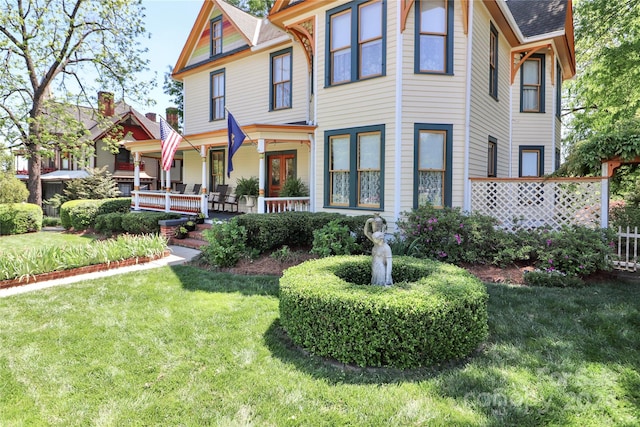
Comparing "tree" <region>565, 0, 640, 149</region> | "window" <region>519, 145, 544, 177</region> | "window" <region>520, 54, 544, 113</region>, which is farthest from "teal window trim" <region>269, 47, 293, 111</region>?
"tree" <region>565, 0, 640, 149</region>

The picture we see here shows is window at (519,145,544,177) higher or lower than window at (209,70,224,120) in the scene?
lower

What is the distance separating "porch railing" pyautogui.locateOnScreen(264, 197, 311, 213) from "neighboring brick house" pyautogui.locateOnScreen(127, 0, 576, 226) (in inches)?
17.7

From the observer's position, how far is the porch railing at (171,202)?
1234cm

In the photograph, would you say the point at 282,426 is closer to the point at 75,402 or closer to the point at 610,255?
the point at 75,402

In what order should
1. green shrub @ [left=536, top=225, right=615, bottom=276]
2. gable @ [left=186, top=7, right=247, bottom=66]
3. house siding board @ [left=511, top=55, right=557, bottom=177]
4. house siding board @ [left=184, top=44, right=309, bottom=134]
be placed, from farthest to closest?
gable @ [left=186, top=7, right=247, bottom=66] → house siding board @ [left=511, top=55, right=557, bottom=177] → house siding board @ [left=184, top=44, right=309, bottom=134] → green shrub @ [left=536, top=225, right=615, bottom=276]

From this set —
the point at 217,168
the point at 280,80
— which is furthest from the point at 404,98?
the point at 217,168

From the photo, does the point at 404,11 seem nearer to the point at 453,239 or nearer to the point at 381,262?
the point at 453,239

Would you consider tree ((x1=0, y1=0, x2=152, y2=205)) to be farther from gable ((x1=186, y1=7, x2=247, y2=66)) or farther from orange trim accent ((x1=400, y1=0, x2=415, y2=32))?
orange trim accent ((x1=400, y1=0, x2=415, y2=32))

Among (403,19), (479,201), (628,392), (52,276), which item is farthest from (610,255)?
(52,276)

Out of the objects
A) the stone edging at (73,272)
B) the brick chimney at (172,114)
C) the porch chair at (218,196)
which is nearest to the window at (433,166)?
the stone edging at (73,272)

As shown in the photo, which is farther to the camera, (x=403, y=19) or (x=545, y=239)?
(x=403, y=19)

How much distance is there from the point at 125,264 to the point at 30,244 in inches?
227

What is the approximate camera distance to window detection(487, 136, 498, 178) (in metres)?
10.7

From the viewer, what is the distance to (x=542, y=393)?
10.2 feet
